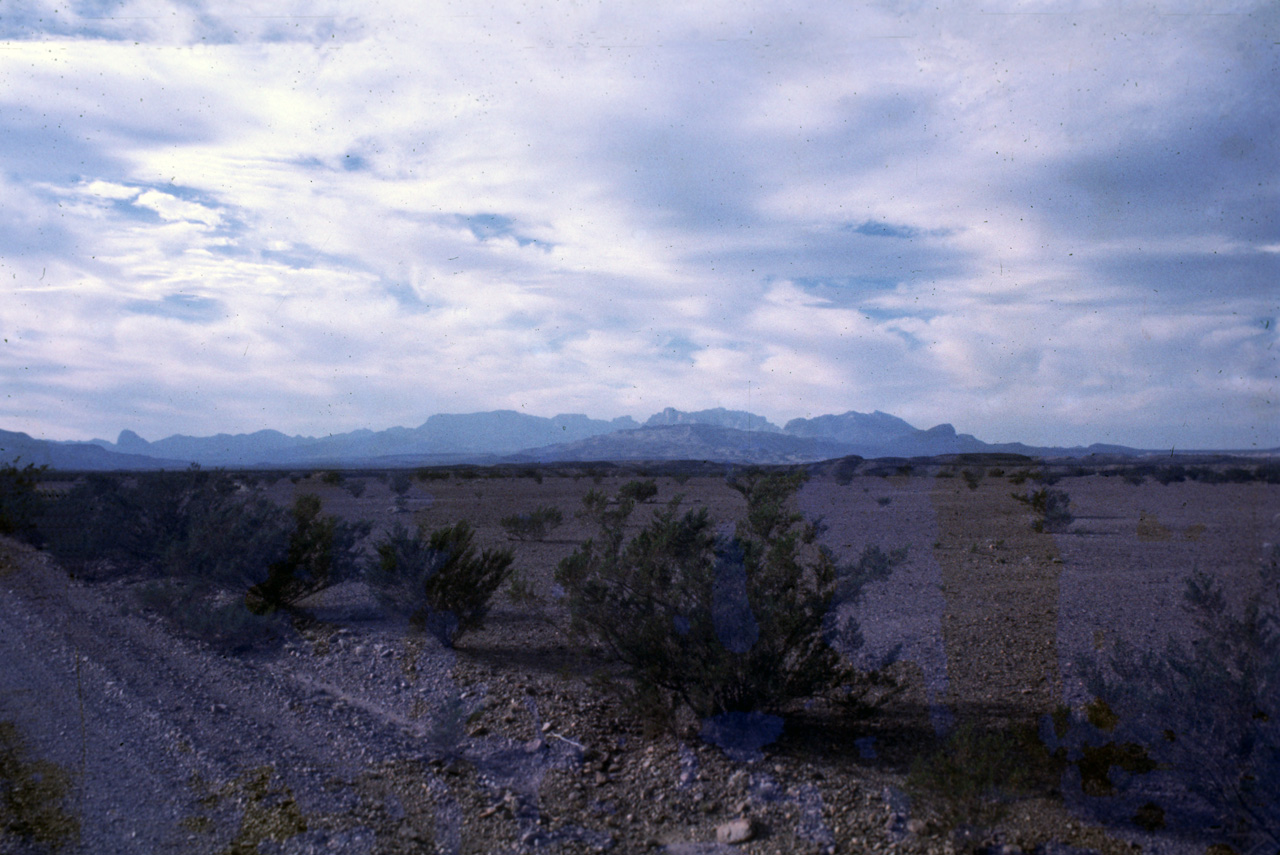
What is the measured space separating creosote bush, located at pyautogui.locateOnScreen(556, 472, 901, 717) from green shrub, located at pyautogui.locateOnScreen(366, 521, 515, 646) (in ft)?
11.6

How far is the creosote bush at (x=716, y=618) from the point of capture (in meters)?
7.60

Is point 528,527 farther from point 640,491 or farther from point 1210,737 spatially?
point 1210,737

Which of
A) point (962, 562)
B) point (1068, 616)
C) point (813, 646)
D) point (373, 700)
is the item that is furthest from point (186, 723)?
point (962, 562)

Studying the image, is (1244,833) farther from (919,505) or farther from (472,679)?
(919,505)

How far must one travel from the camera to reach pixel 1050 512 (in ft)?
81.3

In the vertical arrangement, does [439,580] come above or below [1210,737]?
above

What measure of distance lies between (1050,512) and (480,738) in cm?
2264

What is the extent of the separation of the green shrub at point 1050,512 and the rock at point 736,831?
21634 millimetres

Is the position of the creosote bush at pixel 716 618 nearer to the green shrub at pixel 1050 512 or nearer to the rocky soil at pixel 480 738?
the rocky soil at pixel 480 738

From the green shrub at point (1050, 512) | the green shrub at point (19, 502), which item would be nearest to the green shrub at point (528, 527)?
the green shrub at point (19, 502)

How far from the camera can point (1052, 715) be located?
7562mm

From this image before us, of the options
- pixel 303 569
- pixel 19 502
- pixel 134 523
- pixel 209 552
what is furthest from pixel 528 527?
pixel 19 502

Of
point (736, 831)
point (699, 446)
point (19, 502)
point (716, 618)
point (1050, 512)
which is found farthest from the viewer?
point (699, 446)

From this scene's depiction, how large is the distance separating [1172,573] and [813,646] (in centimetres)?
1145
